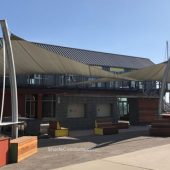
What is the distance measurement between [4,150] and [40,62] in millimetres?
8659

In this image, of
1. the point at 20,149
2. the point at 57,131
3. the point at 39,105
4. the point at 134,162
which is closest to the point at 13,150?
the point at 20,149

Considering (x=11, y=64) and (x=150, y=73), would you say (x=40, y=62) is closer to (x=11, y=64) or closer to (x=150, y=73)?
(x=11, y=64)

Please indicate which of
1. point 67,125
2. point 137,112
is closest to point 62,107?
point 67,125

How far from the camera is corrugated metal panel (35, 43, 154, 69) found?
40.6 m

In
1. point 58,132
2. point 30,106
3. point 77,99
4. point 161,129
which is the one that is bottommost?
point 58,132

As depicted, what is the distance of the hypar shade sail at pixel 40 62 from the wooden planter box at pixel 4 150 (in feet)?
21.4

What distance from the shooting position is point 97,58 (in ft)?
142

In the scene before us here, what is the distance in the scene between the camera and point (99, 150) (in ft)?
50.6

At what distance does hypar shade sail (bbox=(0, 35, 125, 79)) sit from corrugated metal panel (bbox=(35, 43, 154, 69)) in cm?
1723

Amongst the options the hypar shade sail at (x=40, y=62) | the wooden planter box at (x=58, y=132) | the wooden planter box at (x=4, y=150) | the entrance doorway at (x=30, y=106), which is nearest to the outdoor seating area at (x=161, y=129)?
the hypar shade sail at (x=40, y=62)

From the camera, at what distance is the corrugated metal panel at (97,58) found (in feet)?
133

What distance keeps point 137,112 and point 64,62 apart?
15718mm

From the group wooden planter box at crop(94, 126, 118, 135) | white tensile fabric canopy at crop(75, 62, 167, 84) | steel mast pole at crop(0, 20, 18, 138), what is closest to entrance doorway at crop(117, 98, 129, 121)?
white tensile fabric canopy at crop(75, 62, 167, 84)

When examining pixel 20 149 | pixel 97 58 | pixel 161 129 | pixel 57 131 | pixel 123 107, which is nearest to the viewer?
pixel 20 149
